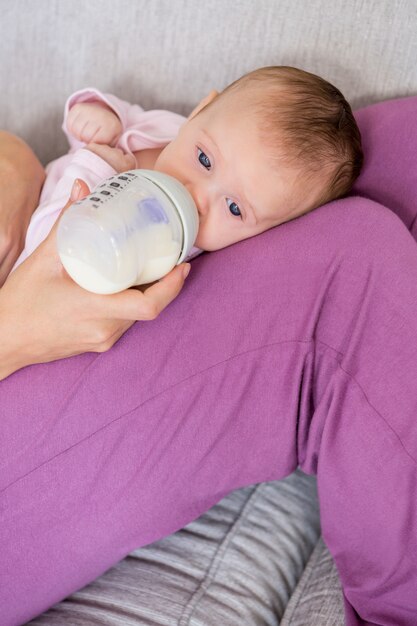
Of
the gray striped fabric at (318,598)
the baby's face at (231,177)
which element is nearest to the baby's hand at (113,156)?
the baby's face at (231,177)

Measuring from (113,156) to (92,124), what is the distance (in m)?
0.11

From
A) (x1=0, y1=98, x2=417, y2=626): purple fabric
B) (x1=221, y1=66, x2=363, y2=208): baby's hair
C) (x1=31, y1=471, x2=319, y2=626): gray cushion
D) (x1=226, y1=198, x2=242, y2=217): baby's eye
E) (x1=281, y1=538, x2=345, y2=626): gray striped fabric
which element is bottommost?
(x1=31, y1=471, x2=319, y2=626): gray cushion

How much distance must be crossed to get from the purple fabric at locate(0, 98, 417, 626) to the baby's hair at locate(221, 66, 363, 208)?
0.09 meters

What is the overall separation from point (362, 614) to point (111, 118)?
90cm

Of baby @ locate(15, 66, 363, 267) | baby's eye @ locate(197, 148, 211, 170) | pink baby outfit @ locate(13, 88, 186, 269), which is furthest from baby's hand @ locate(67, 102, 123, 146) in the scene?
baby's eye @ locate(197, 148, 211, 170)

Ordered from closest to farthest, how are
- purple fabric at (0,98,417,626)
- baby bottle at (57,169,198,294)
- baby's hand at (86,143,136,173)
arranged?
baby bottle at (57,169,198,294) < purple fabric at (0,98,417,626) < baby's hand at (86,143,136,173)

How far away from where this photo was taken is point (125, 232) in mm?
729

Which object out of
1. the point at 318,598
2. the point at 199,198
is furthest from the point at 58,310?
the point at 318,598

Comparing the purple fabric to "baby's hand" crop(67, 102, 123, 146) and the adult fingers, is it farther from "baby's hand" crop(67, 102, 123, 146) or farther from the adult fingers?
"baby's hand" crop(67, 102, 123, 146)

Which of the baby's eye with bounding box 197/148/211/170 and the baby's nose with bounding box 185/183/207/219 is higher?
the baby's eye with bounding box 197/148/211/170

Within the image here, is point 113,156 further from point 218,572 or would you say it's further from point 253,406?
point 218,572

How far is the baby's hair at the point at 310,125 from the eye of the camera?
969 mm

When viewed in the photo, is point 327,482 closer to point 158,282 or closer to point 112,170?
point 158,282

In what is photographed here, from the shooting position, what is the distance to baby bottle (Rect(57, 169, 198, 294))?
28.2 inches
